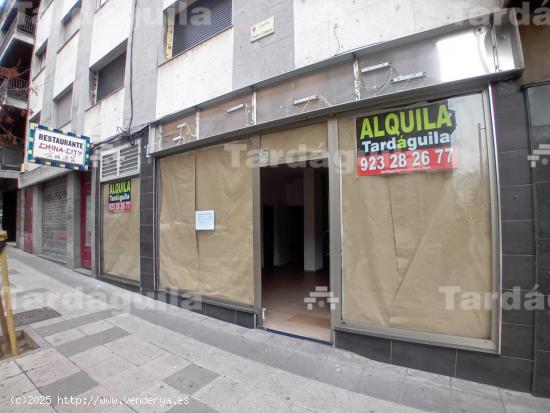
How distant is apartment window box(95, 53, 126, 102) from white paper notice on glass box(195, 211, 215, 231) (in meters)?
5.21

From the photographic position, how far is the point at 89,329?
4.20 metres

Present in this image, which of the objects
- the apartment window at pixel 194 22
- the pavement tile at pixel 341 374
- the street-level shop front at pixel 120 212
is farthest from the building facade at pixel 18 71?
the pavement tile at pixel 341 374

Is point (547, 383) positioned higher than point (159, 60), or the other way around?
point (159, 60)

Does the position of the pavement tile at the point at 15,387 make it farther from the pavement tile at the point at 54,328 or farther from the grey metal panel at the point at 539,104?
the grey metal panel at the point at 539,104

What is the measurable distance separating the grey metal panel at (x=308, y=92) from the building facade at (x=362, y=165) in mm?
19

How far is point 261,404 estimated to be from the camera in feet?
8.29

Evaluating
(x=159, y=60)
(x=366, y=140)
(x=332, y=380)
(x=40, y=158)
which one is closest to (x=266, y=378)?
(x=332, y=380)

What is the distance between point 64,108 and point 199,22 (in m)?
7.74

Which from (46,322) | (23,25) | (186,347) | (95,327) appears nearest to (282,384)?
(186,347)

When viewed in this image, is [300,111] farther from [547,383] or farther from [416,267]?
[547,383]

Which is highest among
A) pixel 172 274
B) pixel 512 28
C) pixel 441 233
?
pixel 512 28

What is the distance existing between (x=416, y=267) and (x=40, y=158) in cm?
813

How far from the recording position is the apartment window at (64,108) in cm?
977

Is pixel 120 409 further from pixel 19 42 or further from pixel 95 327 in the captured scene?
pixel 19 42
